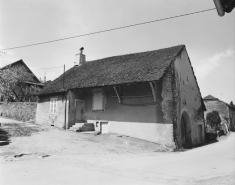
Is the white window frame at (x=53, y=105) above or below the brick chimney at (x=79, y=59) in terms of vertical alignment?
below

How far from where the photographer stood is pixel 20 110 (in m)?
24.1

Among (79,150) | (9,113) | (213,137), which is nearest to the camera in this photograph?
(79,150)

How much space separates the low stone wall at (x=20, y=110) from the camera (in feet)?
74.9

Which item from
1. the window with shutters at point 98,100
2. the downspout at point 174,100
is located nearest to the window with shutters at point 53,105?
the window with shutters at point 98,100

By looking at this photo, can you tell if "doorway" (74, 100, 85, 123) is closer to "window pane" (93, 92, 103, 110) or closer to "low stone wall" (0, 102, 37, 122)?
"window pane" (93, 92, 103, 110)

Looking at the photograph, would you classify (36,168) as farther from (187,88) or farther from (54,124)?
(187,88)

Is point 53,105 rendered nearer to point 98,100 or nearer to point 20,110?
point 98,100

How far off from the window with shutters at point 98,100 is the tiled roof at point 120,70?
100cm

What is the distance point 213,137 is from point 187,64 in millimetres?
10811

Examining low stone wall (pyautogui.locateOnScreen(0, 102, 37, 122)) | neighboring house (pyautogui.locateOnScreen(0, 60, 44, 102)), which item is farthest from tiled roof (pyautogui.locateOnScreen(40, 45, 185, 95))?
neighboring house (pyautogui.locateOnScreen(0, 60, 44, 102))

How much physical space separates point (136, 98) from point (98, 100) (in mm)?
3542

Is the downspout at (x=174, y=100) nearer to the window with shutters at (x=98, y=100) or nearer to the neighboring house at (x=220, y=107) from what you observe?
the window with shutters at (x=98, y=100)

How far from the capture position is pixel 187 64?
703 inches

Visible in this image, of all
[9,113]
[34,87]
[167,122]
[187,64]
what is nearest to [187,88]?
[187,64]
